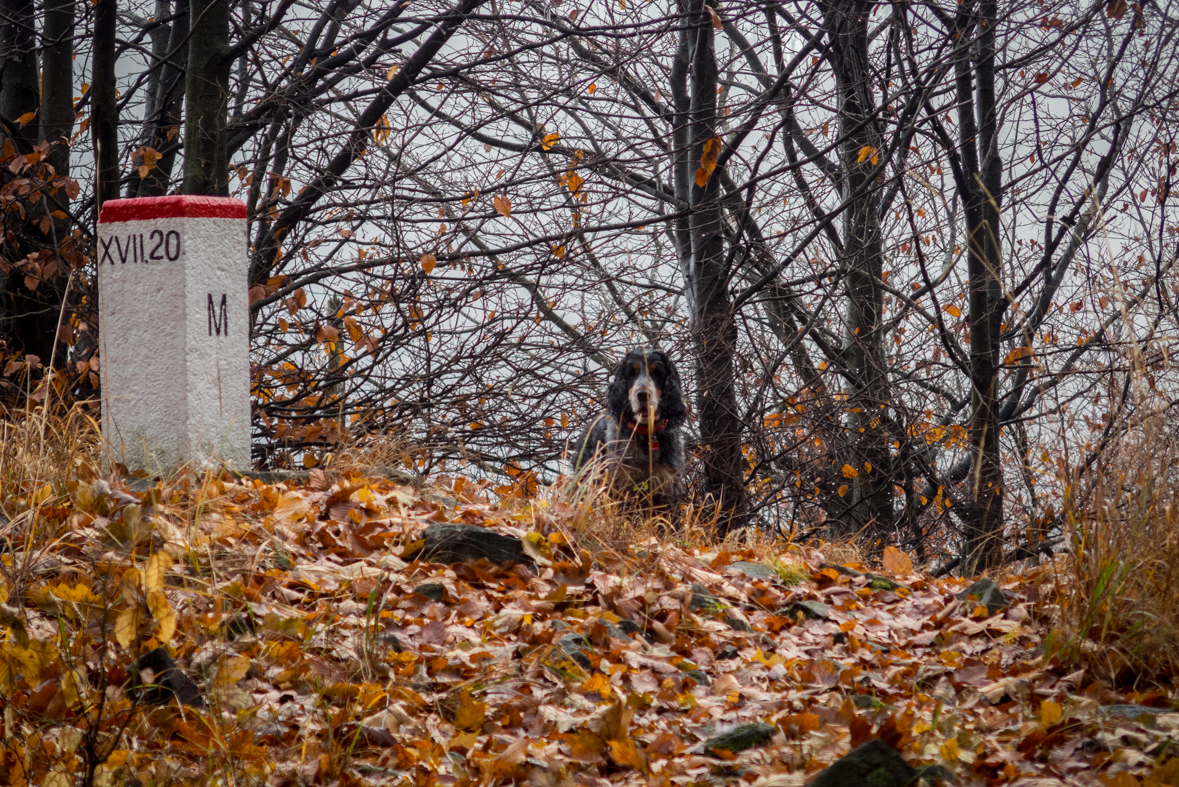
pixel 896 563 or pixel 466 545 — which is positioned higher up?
pixel 466 545

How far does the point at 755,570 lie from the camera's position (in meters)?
5.56

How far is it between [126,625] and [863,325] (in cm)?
945

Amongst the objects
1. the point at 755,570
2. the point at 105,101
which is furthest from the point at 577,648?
the point at 105,101

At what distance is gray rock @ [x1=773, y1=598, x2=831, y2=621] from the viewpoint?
4742 millimetres

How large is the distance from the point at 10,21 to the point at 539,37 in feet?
14.3

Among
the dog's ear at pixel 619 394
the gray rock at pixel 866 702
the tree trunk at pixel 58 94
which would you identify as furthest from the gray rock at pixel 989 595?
the tree trunk at pixel 58 94

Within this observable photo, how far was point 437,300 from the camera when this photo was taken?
7.61m

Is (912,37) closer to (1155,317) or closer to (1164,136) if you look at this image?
(1164,136)

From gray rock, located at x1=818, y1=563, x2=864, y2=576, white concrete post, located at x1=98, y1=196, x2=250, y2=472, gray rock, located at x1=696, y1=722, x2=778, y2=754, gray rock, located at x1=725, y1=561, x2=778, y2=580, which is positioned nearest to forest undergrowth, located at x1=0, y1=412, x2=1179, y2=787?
gray rock, located at x1=696, y1=722, x2=778, y2=754

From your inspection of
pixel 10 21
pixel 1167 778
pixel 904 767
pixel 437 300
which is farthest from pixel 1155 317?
pixel 10 21

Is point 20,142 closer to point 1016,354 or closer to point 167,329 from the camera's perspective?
point 167,329

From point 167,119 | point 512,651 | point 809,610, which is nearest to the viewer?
point 512,651

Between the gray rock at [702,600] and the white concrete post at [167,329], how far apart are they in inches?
112

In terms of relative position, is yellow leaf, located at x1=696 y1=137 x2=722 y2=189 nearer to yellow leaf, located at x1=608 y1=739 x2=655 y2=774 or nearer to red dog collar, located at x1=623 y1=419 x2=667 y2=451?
red dog collar, located at x1=623 y1=419 x2=667 y2=451
